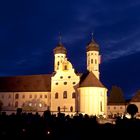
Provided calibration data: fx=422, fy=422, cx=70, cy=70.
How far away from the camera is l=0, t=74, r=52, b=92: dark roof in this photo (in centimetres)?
8711

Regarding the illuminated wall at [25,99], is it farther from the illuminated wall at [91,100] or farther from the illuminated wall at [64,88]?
the illuminated wall at [91,100]

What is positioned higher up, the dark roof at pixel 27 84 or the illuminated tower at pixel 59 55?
the illuminated tower at pixel 59 55

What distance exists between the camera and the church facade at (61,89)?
261ft

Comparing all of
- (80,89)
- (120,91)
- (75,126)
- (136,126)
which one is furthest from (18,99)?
(136,126)

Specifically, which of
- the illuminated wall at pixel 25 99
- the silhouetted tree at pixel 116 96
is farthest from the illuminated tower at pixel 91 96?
the silhouetted tree at pixel 116 96

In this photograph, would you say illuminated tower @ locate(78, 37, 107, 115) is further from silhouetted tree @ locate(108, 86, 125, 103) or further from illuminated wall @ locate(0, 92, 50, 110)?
silhouetted tree @ locate(108, 86, 125, 103)

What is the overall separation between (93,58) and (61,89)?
11470mm

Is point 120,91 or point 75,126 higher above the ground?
point 120,91

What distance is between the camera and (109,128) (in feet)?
132

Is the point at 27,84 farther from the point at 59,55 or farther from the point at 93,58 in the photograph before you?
the point at 93,58

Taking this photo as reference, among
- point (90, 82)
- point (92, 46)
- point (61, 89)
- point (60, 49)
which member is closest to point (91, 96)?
point (90, 82)

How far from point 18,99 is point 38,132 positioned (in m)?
50.0

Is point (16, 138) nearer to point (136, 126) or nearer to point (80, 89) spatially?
point (136, 126)

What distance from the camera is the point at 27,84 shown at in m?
88.8
